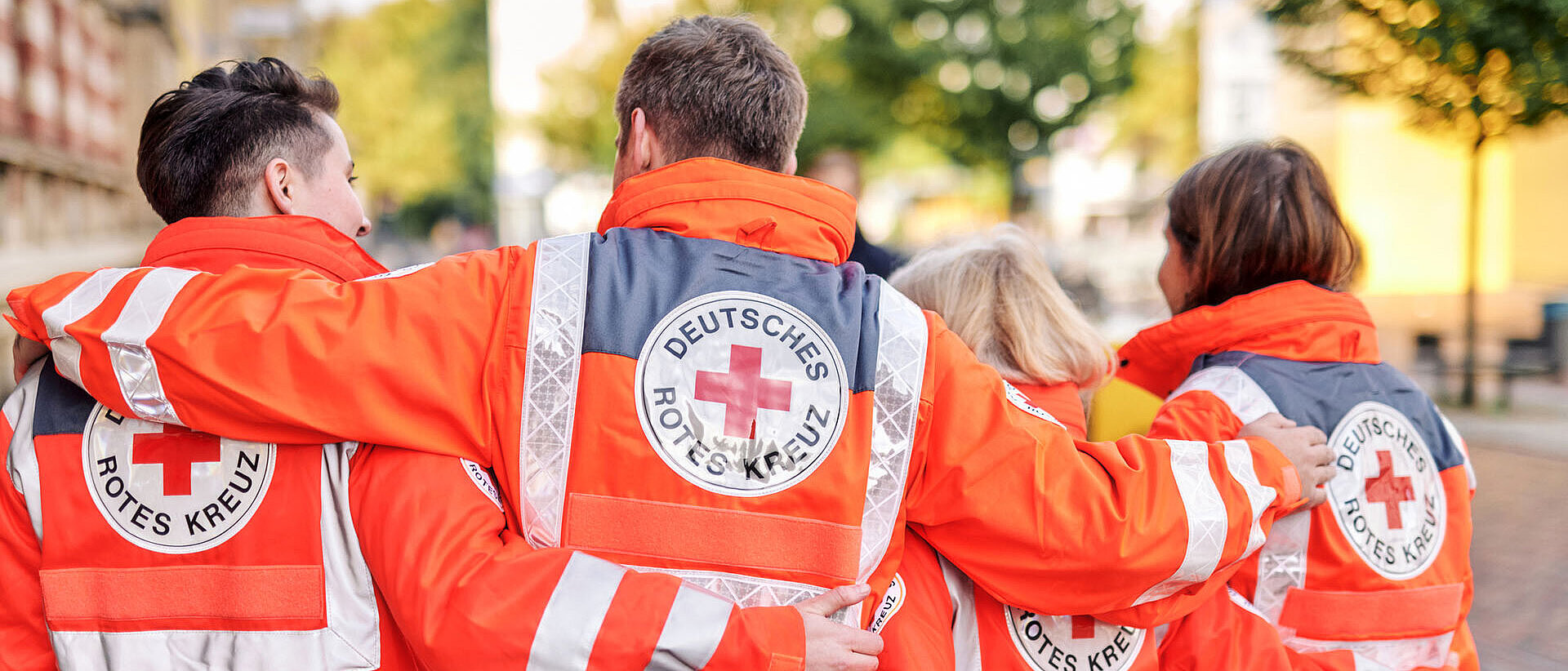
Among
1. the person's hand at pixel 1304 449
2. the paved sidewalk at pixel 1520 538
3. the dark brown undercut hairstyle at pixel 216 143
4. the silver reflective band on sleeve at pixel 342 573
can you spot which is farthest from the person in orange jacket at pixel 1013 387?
the paved sidewalk at pixel 1520 538

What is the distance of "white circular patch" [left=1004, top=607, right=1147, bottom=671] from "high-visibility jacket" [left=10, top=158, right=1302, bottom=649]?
24 centimetres

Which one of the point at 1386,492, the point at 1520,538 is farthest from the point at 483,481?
the point at 1520,538

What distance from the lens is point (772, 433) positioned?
1.73 meters

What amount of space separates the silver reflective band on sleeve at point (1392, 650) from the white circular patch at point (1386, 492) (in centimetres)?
14

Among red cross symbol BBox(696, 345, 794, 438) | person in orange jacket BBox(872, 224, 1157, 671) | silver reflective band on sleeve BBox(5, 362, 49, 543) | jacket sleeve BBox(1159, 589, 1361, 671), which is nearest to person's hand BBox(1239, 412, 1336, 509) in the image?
jacket sleeve BBox(1159, 589, 1361, 671)

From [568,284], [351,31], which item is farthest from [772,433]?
[351,31]

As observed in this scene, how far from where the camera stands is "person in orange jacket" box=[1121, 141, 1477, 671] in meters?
2.20

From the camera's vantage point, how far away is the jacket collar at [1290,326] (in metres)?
2.32

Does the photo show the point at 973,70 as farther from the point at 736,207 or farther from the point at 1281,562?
the point at 736,207

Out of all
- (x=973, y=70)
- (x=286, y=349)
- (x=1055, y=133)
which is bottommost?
(x=286, y=349)

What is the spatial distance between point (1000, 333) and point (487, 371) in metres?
1.09

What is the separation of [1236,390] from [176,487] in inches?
75.0

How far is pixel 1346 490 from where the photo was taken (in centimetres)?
221

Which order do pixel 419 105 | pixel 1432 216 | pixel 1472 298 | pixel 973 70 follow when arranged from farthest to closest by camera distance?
pixel 419 105, pixel 973 70, pixel 1432 216, pixel 1472 298
